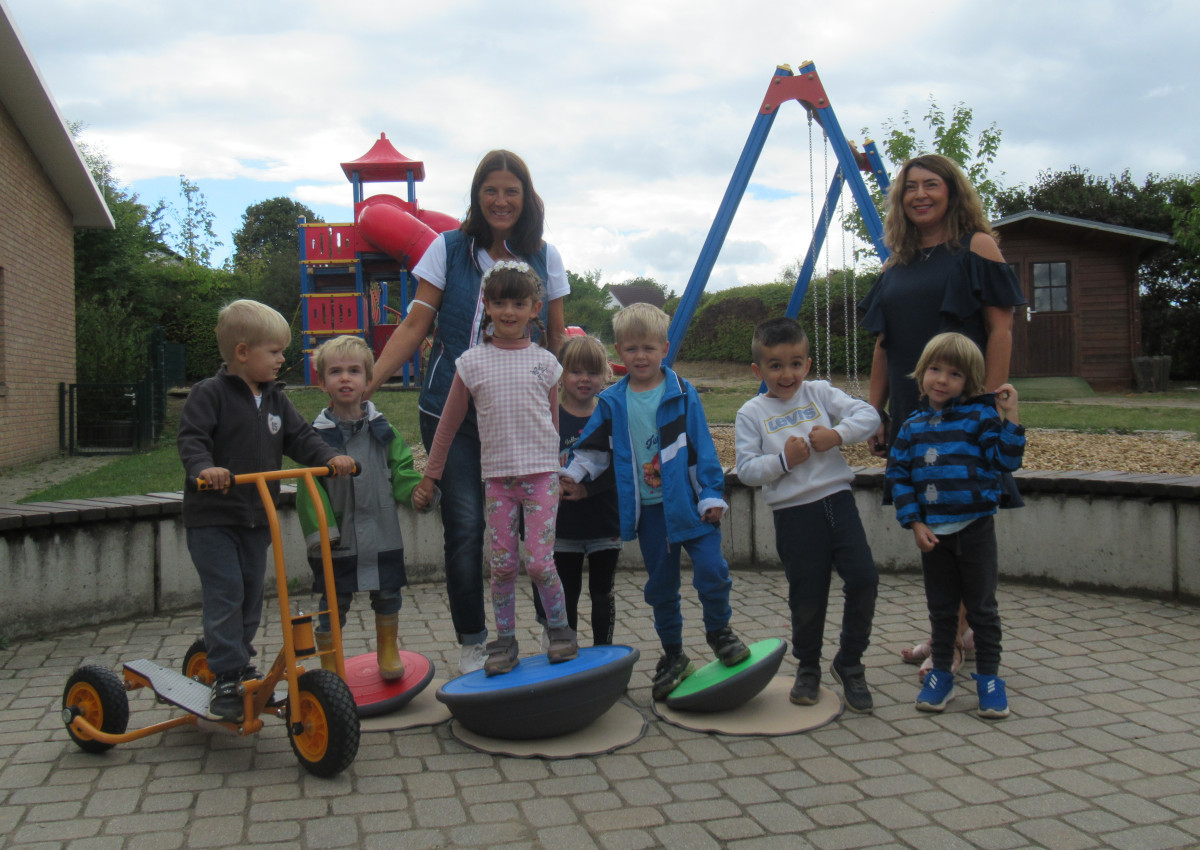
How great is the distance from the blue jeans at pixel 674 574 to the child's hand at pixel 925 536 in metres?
0.73

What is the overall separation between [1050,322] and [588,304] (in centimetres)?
4084

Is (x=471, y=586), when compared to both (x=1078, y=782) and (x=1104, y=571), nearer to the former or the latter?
(x=1078, y=782)

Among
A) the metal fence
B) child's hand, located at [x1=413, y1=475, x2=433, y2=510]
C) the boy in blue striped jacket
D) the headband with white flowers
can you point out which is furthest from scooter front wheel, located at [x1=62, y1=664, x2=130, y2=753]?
the metal fence

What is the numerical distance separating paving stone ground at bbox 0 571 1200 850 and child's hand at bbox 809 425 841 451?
1.03m

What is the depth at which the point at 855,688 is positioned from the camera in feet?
12.2

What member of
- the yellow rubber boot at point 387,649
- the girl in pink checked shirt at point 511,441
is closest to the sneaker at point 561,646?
the girl in pink checked shirt at point 511,441

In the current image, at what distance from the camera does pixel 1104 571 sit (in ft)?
17.9

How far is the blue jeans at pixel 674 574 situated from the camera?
361cm

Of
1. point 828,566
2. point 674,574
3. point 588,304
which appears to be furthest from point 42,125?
point 588,304

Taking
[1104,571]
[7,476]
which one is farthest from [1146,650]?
[7,476]

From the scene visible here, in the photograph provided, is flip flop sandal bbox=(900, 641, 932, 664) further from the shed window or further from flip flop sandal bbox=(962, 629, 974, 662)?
the shed window

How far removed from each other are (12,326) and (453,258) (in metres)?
11.7

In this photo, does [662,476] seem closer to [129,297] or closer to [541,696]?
[541,696]

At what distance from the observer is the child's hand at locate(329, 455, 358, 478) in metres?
3.36
